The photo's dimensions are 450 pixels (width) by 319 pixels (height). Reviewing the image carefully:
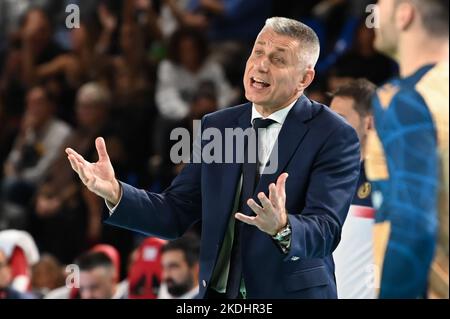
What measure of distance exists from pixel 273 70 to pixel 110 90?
4.12 m

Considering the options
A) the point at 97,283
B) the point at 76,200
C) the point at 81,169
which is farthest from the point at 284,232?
the point at 76,200

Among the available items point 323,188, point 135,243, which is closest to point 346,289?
point 323,188

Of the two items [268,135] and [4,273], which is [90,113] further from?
[268,135]

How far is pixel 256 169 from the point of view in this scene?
12.4ft

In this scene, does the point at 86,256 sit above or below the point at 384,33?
below

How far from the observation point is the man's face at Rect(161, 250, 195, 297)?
19.5 feet

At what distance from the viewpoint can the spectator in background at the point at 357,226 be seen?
4949mm

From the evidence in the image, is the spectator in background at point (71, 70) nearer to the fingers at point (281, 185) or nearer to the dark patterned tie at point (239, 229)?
the dark patterned tie at point (239, 229)

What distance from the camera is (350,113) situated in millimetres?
4977

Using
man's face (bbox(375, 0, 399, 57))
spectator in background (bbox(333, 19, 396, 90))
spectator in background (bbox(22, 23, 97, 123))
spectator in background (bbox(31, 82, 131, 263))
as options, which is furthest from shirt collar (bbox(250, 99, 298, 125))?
spectator in background (bbox(22, 23, 97, 123))

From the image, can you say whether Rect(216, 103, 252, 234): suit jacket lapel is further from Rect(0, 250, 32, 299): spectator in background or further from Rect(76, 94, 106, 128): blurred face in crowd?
Rect(76, 94, 106, 128): blurred face in crowd

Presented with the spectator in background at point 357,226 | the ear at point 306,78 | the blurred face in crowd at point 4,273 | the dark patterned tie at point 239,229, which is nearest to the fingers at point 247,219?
the dark patterned tie at point 239,229

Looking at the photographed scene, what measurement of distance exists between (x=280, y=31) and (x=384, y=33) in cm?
87
